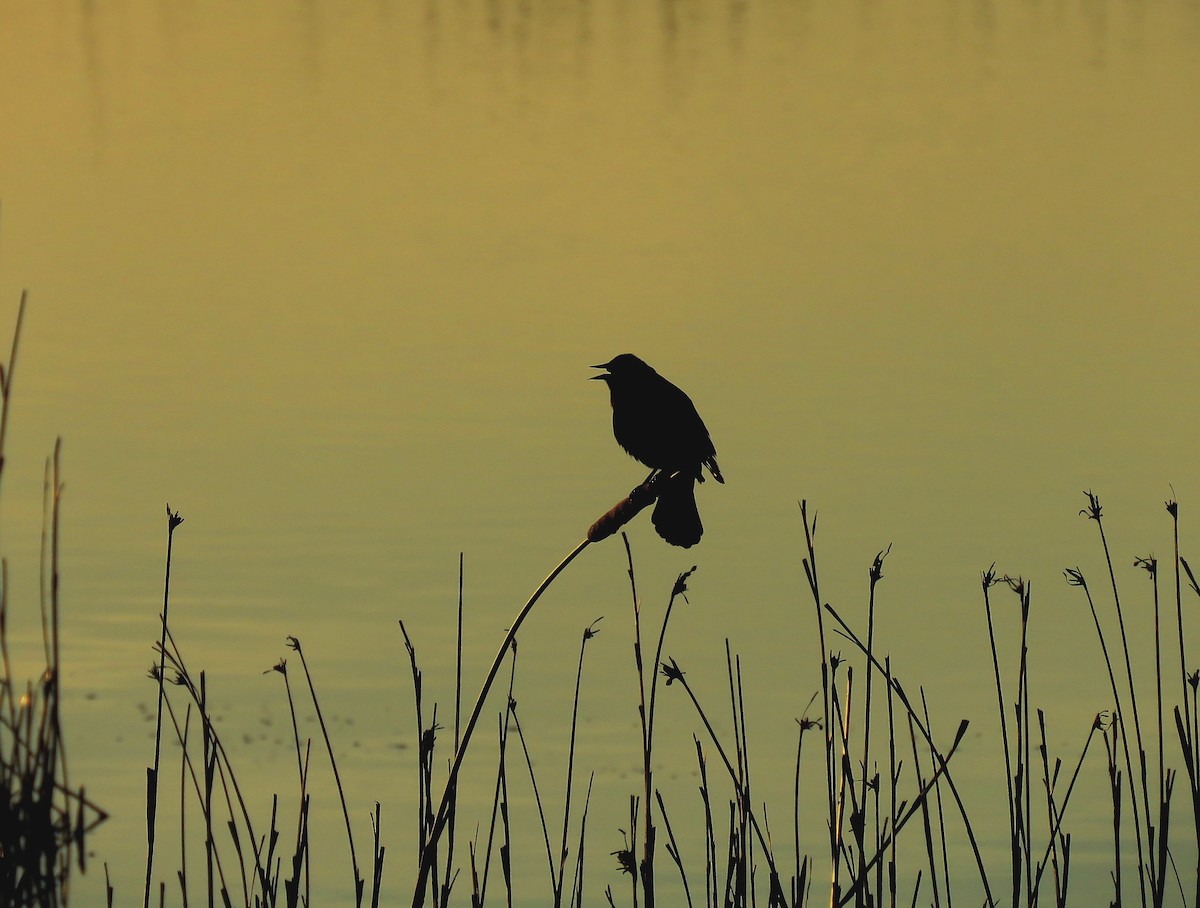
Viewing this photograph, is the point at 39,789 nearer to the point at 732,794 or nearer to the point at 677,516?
the point at 677,516

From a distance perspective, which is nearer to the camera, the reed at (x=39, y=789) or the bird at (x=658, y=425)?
the reed at (x=39, y=789)

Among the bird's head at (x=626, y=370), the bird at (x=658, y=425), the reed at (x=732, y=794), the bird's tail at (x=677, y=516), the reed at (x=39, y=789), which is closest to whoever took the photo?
the reed at (x=39, y=789)

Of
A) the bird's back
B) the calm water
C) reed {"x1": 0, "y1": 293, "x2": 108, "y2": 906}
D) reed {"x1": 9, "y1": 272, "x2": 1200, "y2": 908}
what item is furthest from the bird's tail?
the calm water

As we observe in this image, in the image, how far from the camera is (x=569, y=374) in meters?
12.2

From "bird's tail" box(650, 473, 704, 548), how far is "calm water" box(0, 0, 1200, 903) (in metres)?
2.12

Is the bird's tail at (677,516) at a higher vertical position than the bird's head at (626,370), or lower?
lower

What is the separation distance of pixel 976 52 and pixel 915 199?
11.0m

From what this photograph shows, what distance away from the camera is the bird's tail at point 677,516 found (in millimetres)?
4145

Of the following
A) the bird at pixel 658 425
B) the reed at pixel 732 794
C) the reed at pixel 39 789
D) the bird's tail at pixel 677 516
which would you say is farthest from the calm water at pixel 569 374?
the reed at pixel 39 789

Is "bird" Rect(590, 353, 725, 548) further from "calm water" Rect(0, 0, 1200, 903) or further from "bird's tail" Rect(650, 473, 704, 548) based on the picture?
"calm water" Rect(0, 0, 1200, 903)

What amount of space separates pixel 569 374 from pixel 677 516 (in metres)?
7.99

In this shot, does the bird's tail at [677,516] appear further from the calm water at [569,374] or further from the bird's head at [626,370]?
the calm water at [569,374]

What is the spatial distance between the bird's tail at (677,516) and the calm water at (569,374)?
212cm

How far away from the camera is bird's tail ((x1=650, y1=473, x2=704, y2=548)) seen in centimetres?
414
